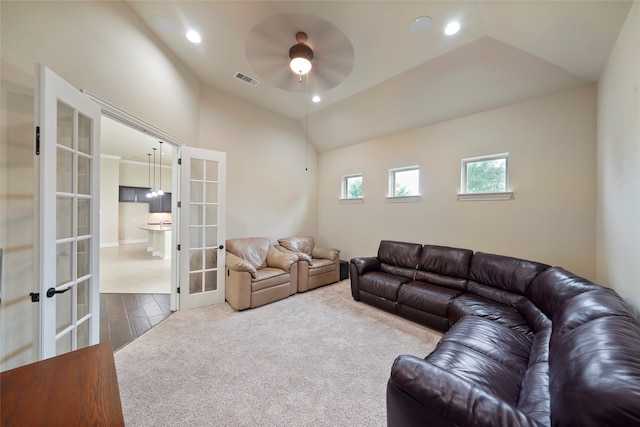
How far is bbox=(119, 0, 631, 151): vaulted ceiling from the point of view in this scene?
205 cm

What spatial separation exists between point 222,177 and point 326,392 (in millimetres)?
3080

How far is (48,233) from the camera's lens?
1.38 meters

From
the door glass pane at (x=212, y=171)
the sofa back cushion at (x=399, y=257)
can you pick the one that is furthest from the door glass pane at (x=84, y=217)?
the sofa back cushion at (x=399, y=257)

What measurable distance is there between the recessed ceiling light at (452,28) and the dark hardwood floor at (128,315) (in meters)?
4.70

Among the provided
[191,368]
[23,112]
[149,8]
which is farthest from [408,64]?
[191,368]

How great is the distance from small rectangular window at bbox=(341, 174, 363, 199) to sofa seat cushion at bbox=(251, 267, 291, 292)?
2.33 m

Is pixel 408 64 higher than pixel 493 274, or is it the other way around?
pixel 408 64

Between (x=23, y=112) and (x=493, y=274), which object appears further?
(x=493, y=274)

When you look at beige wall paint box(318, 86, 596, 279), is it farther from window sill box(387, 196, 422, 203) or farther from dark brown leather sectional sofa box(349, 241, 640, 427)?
dark brown leather sectional sofa box(349, 241, 640, 427)

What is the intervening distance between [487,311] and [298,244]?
3.27 meters

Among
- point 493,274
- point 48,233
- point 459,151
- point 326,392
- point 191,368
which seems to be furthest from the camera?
point 459,151

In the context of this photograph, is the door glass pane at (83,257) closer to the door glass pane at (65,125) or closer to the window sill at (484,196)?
the door glass pane at (65,125)

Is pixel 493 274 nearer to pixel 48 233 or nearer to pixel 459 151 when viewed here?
pixel 459 151

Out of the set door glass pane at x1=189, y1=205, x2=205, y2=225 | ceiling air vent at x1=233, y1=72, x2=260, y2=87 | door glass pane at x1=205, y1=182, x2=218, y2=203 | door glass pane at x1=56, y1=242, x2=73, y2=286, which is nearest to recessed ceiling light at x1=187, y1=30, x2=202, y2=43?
ceiling air vent at x1=233, y1=72, x2=260, y2=87
